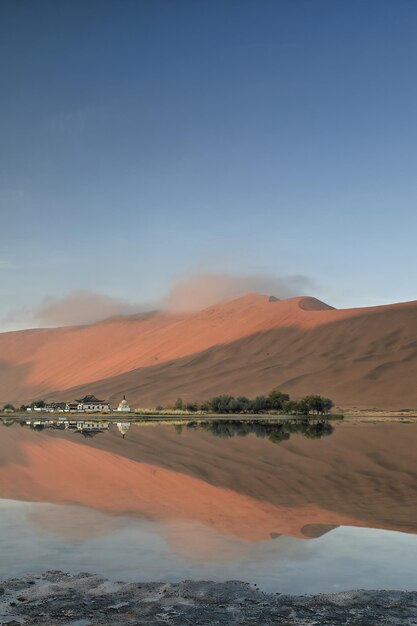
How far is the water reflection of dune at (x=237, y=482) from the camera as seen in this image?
1595 cm

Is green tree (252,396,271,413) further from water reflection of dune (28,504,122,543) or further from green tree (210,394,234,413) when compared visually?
water reflection of dune (28,504,122,543)

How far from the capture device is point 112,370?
15312 cm

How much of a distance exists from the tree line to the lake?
53549 mm

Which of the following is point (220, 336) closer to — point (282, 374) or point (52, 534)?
point (282, 374)

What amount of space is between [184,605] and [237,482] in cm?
1371

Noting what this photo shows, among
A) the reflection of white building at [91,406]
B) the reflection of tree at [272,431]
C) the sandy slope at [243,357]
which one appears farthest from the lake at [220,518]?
the reflection of white building at [91,406]

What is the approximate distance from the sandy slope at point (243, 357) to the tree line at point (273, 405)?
38.7 feet

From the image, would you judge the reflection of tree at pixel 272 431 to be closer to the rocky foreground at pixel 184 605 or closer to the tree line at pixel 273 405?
the tree line at pixel 273 405

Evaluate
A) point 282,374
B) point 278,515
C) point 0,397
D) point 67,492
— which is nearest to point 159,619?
point 278,515

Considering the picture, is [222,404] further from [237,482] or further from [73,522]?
[73,522]

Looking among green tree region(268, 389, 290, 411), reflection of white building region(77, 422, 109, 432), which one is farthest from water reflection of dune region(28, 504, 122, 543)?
green tree region(268, 389, 290, 411)

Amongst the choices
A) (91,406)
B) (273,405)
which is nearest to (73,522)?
(273,405)

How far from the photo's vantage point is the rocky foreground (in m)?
8.42

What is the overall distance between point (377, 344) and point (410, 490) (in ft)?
327
